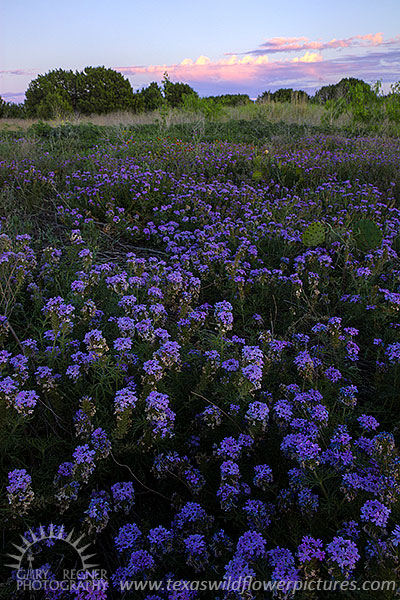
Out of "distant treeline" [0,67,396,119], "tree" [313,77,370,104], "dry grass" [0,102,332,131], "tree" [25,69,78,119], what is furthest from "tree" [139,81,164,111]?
"dry grass" [0,102,332,131]

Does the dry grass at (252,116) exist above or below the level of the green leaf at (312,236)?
above

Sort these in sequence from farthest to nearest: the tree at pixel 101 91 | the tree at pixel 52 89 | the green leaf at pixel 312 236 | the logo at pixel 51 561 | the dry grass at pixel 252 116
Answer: the tree at pixel 101 91 < the tree at pixel 52 89 < the dry grass at pixel 252 116 < the green leaf at pixel 312 236 < the logo at pixel 51 561

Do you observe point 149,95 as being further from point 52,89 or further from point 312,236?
point 312,236

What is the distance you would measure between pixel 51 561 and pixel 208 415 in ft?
3.42

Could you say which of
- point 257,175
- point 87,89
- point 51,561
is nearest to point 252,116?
point 257,175

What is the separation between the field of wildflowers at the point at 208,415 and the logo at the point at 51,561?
39 mm

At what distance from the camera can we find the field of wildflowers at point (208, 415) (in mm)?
1761

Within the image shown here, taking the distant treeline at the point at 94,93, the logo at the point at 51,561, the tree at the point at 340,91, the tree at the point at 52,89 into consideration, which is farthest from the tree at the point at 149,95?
the logo at the point at 51,561

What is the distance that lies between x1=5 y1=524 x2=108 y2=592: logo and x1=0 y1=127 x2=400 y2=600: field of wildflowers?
0.04 meters

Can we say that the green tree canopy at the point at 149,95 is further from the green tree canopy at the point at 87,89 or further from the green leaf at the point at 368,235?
the green leaf at the point at 368,235

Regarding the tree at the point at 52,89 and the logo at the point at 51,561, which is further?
the tree at the point at 52,89

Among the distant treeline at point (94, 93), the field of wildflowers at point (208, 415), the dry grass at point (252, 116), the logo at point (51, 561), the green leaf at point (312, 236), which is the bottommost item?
the logo at point (51, 561)

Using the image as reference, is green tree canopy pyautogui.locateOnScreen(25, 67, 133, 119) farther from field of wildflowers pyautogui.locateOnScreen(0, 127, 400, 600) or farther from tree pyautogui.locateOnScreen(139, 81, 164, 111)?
field of wildflowers pyautogui.locateOnScreen(0, 127, 400, 600)

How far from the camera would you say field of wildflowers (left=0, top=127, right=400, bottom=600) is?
1.76m
